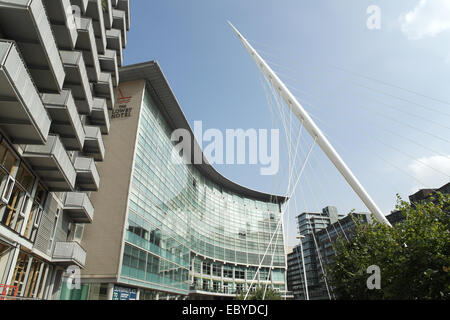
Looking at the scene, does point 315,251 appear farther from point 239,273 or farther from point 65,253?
point 65,253

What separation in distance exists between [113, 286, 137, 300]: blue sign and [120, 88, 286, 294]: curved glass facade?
940 mm

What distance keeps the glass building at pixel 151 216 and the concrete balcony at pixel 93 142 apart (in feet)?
19.3

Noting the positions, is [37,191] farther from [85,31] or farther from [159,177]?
[159,177]

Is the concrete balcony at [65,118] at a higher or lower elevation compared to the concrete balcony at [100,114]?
lower

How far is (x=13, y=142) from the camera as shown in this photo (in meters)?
14.4

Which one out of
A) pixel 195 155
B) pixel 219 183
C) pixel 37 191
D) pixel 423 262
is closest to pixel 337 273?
pixel 423 262

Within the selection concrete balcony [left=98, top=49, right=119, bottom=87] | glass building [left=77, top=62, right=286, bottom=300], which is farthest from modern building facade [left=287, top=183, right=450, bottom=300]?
concrete balcony [left=98, top=49, right=119, bottom=87]

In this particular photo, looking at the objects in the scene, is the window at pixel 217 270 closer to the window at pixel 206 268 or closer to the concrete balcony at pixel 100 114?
the window at pixel 206 268

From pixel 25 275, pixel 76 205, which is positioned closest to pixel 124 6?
pixel 76 205

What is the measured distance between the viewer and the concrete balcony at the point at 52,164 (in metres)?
15.8

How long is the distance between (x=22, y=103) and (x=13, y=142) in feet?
11.9

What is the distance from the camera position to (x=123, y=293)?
27312mm

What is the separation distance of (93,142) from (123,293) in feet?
48.1

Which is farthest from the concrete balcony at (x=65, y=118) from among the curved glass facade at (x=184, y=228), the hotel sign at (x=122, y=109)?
the hotel sign at (x=122, y=109)
